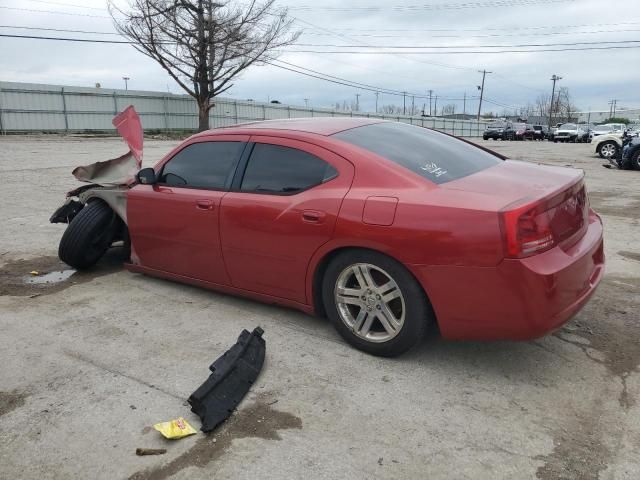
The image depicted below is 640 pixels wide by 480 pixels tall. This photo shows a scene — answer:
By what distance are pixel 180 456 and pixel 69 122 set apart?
3226 centimetres

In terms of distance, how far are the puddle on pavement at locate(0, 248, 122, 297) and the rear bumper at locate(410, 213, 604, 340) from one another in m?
3.51

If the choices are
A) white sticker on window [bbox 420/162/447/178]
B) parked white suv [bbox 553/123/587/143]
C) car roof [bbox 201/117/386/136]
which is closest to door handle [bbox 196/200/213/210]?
car roof [bbox 201/117/386/136]

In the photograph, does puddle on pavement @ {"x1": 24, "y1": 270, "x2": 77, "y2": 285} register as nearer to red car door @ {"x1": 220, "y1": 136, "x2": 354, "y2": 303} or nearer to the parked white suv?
red car door @ {"x1": 220, "y1": 136, "x2": 354, "y2": 303}

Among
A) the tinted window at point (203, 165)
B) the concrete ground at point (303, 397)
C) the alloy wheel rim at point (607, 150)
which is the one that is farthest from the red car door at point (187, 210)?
the alloy wheel rim at point (607, 150)

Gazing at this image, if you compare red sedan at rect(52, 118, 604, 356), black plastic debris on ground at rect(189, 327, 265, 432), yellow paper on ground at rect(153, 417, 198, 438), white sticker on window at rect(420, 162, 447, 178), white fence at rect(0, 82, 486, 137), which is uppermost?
white fence at rect(0, 82, 486, 137)

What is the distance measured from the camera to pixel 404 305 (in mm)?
3117

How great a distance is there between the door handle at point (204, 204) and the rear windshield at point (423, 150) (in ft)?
3.60

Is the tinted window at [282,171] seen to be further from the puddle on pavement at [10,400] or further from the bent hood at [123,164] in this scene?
the bent hood at [123,164]

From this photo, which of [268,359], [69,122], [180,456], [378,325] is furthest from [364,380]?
[69,122]

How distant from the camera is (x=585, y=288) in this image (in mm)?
3092

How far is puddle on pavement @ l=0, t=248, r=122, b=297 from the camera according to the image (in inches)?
188

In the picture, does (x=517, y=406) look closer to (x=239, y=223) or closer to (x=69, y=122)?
(x=239, y=223)

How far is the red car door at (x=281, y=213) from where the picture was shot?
3.41 metres

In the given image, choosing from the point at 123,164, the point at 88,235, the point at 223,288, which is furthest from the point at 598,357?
the point at 123,164
